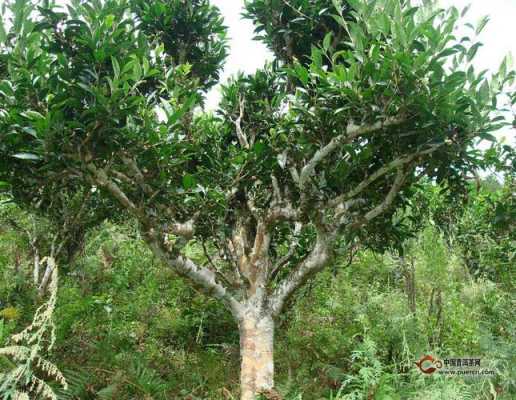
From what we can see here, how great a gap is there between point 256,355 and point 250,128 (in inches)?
105

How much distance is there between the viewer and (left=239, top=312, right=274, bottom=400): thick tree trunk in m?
4.28

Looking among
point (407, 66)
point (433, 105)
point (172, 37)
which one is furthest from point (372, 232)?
point (172, 37)

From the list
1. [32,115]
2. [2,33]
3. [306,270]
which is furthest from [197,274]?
[2,33]

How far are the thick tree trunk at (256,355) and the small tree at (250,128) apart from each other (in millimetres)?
15

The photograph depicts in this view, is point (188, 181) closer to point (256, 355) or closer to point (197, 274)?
point (197, 274)

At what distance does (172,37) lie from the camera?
19.3 ft

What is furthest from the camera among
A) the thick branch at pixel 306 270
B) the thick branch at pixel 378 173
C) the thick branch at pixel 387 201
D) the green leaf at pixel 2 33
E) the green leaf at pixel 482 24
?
the thick branch at pixel 306 270

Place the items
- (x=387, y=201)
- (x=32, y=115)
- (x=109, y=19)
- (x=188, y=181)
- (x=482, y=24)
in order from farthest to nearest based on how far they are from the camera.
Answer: (x=387, y=201) < (x=188, y=181) < (x=482, y=24) < (x=109, y=19) < (x=32, y=115)

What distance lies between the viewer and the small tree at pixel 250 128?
3404 millimetres

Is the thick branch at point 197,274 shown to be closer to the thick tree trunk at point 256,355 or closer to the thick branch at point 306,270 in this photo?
the thick tree trunk at point 256,355

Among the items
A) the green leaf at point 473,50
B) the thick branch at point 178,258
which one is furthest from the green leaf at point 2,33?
the green leaf at point 473,50

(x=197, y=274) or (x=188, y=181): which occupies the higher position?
(x=188, y=181)

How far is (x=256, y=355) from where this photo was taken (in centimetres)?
441

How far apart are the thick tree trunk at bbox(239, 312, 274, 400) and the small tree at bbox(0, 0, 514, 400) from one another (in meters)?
0.01
